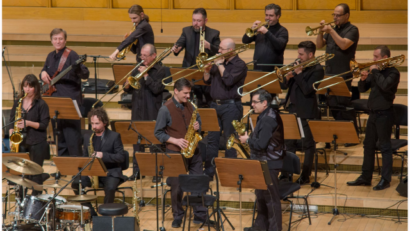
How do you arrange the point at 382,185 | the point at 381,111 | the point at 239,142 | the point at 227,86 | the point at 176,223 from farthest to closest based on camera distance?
the point at 227,86 < the point at 382,185 < the point at 381,111 < the point at 176,223 < the point at 239,142

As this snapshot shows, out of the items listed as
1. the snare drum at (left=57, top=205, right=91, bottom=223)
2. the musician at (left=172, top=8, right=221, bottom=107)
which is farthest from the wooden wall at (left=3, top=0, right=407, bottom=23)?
the snare drum at (left=57, top=205, right=91, bottom=223)

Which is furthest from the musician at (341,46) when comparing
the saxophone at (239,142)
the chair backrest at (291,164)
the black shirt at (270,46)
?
the saxophone at (239,142)

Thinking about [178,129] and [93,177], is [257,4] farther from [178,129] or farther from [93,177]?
[93,177]

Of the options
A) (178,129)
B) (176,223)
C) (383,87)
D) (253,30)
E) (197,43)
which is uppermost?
(253,30)

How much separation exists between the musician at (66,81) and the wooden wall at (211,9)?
4323mm

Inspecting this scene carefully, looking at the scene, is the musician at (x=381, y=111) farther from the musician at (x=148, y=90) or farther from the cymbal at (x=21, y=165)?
the cymbal at (x=21, y=165)

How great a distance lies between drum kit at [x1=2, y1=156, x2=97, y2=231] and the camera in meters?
5.29

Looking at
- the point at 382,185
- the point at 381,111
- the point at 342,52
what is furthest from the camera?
the point at 342,52

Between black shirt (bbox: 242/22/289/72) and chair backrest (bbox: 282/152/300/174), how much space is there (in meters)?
1.79

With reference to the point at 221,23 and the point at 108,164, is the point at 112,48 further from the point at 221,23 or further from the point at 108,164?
the point at 108,164

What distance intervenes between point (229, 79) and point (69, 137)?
2.17 metres

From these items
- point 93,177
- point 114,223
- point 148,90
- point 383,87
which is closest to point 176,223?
point 93,177

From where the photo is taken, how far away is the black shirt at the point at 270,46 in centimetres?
732

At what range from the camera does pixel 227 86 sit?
6.70 metres
